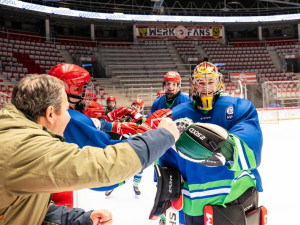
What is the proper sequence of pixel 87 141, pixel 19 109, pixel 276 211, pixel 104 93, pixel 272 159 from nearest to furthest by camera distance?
pixel 19 109
pixel 87 141
pixel 276 211
pixel 272 159
pixel 104 93

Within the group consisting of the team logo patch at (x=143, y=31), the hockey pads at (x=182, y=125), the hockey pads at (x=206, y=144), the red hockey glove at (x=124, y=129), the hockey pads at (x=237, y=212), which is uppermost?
the team logo patch at (x=143, y=31)

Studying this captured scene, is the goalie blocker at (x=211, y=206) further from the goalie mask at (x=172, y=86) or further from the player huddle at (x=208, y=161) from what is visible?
the goalie mask at (x=172, y=86)

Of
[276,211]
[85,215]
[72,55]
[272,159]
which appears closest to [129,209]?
[276,211]

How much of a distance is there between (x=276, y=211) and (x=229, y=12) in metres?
21.7

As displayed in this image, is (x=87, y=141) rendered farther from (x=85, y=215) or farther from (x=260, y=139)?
(x=260, y=139)

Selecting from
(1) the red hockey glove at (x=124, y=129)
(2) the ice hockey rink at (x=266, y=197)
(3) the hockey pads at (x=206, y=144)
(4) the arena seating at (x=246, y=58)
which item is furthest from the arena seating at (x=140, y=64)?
(3) the hockey pads at (x=206, y=144)

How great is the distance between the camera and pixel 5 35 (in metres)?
17.4

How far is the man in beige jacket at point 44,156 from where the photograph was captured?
823 mm

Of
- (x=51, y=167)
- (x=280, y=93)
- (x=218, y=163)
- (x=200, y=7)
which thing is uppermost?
(x=200, y=7)

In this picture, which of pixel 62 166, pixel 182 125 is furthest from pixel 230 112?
pixel 62 166

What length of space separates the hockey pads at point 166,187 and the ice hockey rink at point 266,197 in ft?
5.20

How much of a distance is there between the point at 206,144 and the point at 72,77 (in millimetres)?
1084

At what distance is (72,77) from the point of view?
1955 mm

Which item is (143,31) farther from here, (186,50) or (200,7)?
(200,7)
